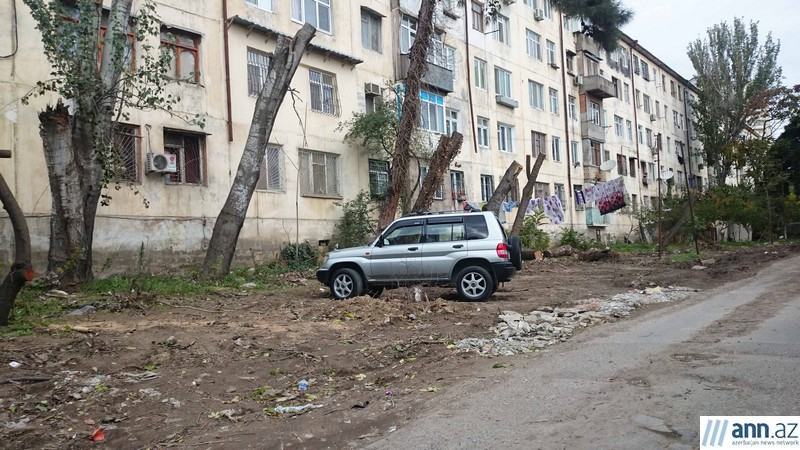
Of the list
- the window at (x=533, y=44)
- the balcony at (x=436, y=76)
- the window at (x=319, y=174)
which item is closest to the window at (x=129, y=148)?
the window at (x=319, y=174)

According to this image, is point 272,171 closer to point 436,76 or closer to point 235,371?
point 436,76

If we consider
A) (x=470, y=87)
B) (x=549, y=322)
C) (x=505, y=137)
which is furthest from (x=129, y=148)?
(x=505, y=137)

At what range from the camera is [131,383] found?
659 centimetres

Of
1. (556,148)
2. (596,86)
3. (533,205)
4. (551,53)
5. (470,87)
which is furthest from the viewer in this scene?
(596,86)

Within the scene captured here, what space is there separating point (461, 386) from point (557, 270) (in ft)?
50.2

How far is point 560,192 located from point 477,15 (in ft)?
39.2

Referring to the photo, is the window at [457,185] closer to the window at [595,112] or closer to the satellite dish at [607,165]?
the satellite dish at [607,165]

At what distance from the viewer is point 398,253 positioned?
12430 millimetres

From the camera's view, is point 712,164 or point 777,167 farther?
point 712,164

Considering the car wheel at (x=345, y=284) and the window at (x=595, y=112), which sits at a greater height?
the window at (x=595, y=112)

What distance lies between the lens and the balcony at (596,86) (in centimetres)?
3981

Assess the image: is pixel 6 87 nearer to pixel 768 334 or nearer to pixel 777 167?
pixel 768 334

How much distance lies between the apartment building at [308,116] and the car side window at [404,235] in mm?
7141

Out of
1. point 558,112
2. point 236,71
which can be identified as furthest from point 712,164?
point 236,71
